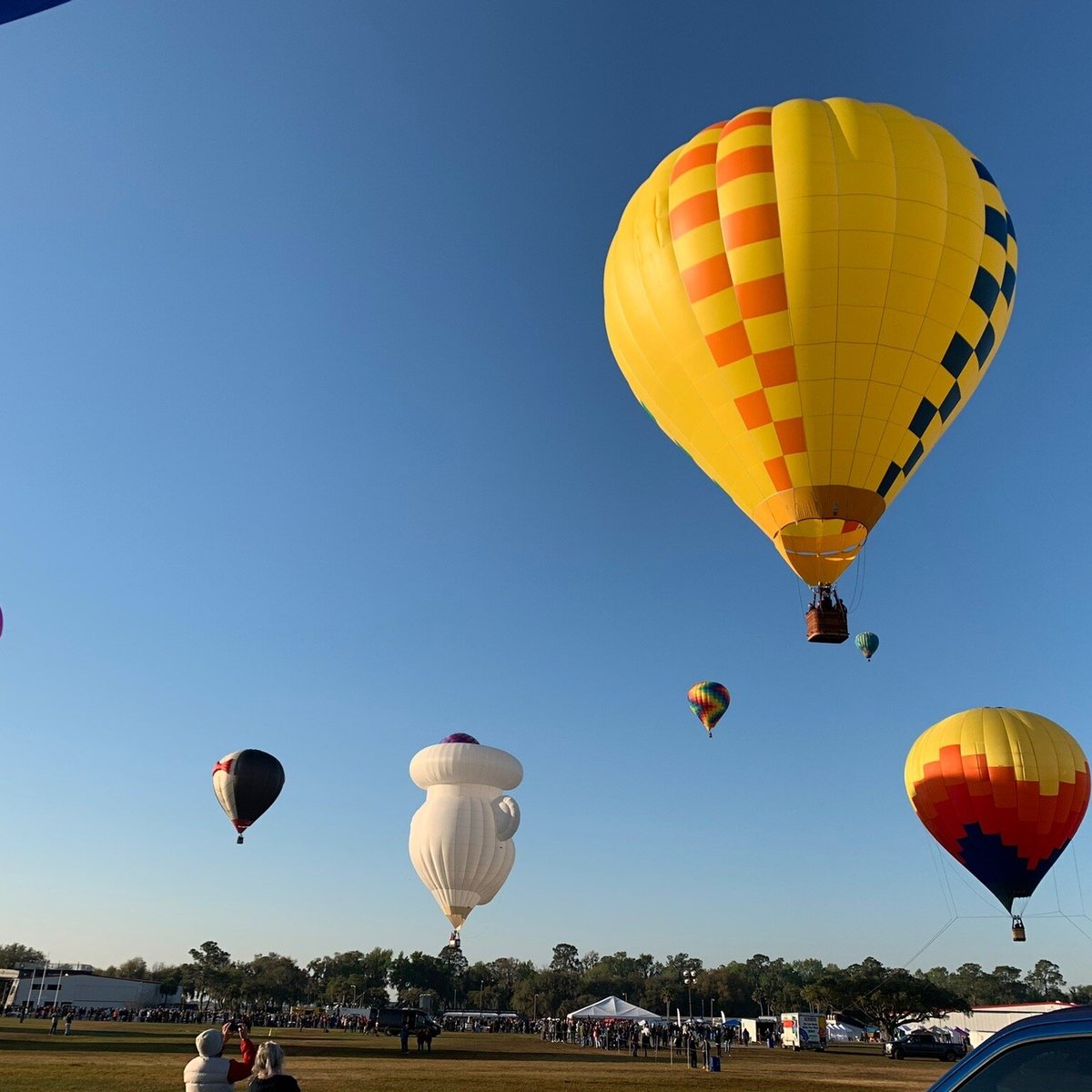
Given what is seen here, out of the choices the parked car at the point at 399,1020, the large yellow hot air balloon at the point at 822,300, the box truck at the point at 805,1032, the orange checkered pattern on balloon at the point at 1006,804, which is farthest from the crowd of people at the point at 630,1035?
the large yellow hot air balloon at the point at 822,300

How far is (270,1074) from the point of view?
5.07m

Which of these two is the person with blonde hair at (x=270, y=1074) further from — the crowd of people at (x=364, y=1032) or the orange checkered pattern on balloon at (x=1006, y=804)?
the orange checkered pattern on balloon at (x=1006, y=804)

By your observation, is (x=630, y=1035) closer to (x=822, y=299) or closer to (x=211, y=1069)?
(x=822, y=299)

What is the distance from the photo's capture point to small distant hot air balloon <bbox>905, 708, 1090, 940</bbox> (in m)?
27.7

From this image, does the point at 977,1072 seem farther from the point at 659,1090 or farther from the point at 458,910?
the point at 458,910

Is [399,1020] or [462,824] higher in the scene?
[462,824]

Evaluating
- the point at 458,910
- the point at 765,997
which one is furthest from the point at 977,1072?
the point at 765,997

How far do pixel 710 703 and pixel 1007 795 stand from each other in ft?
39.8

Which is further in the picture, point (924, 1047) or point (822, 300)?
point (924, 1047)

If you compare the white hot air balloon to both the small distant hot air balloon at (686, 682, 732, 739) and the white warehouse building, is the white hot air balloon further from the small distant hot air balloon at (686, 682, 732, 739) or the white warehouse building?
the white warehouse building

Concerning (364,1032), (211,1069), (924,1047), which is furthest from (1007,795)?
(364,1032)

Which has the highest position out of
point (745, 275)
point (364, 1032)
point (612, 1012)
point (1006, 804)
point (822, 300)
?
point (745, 275)

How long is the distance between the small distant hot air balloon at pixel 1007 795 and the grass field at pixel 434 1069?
6.89 meters

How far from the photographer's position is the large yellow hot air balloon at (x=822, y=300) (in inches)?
660
